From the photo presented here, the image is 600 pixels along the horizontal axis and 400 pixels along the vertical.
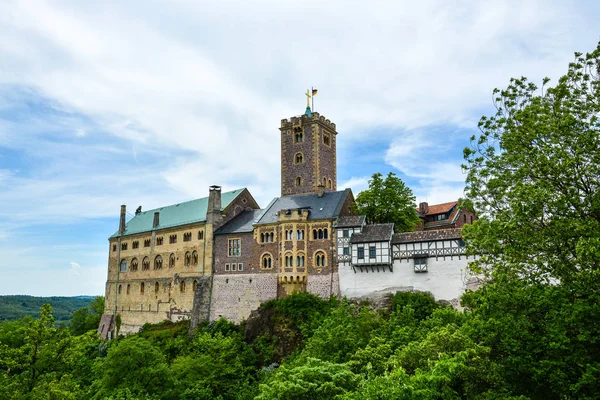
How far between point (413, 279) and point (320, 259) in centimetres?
932

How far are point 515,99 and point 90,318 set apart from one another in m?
71.8

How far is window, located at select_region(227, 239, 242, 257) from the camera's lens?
55188mm

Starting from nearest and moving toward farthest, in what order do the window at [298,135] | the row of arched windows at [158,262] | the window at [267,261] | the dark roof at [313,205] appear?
1. the dark roof at [313,205]
2. the window at [267,261]
3. the row of arched windows at [158,262]
4. the window at [298,135]

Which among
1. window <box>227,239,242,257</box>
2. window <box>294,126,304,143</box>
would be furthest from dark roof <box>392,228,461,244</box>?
window <box>294,126,304,143</box>

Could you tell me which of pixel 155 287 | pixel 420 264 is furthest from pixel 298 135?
pixel 155 287

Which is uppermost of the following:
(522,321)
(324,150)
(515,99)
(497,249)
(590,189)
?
(324,150)

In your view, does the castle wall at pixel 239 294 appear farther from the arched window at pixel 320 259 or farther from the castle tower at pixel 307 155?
the castle tower at pixel 307 155

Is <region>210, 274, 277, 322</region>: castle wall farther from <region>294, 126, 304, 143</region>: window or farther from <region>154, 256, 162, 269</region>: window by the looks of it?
<region>294, 126, 304, 143</region>: window

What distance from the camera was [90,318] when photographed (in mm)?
76938

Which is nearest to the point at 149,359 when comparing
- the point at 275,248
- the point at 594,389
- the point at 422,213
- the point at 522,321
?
the point at 275,248

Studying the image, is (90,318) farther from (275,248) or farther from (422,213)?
(422,213)

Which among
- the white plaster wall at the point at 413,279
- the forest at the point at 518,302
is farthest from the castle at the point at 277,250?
the forest at the point at 518,302

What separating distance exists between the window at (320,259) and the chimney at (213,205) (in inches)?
553

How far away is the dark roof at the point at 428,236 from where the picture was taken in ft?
143
